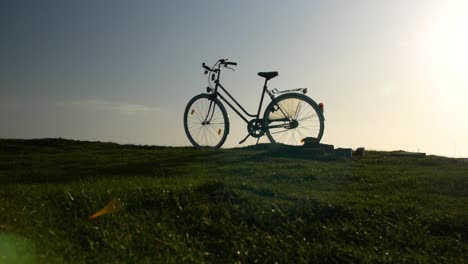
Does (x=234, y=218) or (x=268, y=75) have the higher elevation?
(x=268, y=75)

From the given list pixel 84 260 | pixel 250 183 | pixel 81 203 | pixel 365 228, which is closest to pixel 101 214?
pixel 81 203

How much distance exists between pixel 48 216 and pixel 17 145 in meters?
11.7

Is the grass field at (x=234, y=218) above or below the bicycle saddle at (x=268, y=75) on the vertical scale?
below

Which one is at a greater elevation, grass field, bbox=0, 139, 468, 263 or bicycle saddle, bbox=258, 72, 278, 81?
bicycle saddle, bbox=258, 72, 278, 81

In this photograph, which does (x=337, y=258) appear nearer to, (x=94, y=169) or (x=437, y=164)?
(x=94, y=169)

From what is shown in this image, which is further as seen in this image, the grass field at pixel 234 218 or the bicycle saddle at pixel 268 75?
the bicycle saddle at pixel 268 75

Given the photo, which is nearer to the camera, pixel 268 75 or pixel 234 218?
pixel 234 218

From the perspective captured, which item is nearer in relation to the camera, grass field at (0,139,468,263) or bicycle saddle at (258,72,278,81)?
grass field at (0,139,468,263)

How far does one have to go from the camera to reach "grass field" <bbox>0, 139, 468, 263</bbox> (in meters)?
5.36

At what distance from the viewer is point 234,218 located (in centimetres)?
635

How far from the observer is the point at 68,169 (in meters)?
10.2

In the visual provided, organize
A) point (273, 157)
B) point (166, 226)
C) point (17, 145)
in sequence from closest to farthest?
point (166, 226), point (273, 157), point (17, 145)

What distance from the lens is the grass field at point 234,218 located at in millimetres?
5355

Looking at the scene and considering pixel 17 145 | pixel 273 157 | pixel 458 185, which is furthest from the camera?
pixel 17 145
